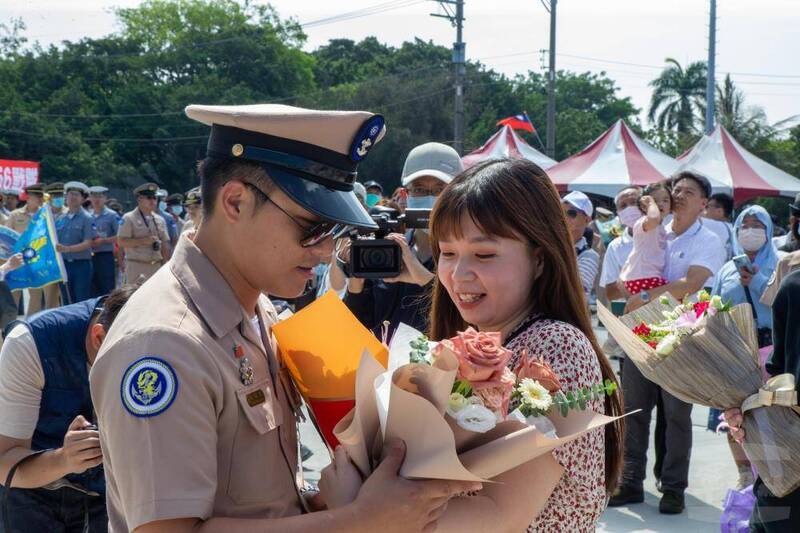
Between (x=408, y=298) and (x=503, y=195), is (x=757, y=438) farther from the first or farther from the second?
(x=408, y=298)

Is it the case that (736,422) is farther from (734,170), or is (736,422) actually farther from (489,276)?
(734,170)

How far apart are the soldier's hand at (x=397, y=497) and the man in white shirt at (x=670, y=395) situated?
436cm

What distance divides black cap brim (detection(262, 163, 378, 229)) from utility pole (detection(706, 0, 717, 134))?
29.3 m

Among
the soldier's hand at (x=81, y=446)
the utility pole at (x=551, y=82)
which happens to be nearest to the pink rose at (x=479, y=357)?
the soldier's hand at (x=81, y=446)

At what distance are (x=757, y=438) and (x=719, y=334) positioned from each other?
0.36 metres

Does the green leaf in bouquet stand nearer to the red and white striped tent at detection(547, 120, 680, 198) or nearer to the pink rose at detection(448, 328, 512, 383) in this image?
the pink rose at detection(448, 328, 512, 383)

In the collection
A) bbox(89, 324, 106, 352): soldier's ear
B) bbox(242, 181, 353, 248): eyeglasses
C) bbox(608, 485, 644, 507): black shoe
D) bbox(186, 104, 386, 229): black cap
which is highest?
bbox(186, 104, 386, 229): black cap

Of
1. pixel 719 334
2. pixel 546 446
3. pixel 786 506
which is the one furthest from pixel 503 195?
pixel 786 506

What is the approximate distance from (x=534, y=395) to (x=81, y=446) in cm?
163

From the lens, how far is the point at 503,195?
2150mm

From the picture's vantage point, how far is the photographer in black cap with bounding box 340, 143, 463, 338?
4.46 meters

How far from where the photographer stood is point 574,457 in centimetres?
195

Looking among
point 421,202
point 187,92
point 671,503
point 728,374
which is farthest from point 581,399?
point 187,92

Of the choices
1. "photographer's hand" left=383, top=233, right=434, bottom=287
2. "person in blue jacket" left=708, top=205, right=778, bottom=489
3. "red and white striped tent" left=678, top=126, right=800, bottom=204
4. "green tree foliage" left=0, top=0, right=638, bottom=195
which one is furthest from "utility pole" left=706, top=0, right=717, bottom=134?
"photographer's hand" left=383, top=233, right=434, bottom=287
